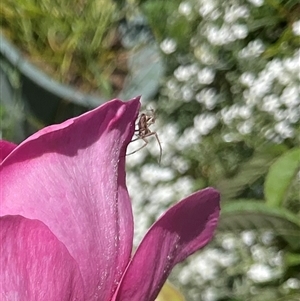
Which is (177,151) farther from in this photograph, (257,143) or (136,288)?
(136,288)

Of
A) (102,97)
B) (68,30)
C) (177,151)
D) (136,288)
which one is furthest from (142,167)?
(136,288)

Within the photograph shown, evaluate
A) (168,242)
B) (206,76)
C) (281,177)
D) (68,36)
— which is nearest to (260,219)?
(281,177)

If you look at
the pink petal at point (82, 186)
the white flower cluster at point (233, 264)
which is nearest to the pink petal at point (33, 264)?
the pink petal at point (82, 186)

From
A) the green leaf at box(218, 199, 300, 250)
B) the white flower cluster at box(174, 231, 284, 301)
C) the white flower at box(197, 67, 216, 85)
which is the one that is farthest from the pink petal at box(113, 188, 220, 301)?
the white flower at box(197, 67, 216, 85)

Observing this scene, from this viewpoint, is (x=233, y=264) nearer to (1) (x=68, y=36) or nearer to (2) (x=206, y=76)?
(2) (x=206, y=76)

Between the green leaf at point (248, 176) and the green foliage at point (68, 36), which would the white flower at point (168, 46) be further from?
the green leaf at point (248, 176)

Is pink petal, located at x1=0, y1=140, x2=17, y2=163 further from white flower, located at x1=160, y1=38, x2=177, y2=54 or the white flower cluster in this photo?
white flower, located at x1=160, y1=38, x2=177, y2=54

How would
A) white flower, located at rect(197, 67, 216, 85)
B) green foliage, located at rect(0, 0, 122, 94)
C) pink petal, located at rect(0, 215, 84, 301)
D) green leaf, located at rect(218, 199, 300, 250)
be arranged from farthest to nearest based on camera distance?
green foliage, located at rect(0, 0, 122, 94) → white flower, located at rect(197, 67, 216, 85) → green leaf, located at rect(218, 199, 300, 250) → pink petal, located at rect(0, 215, 84, 301)
